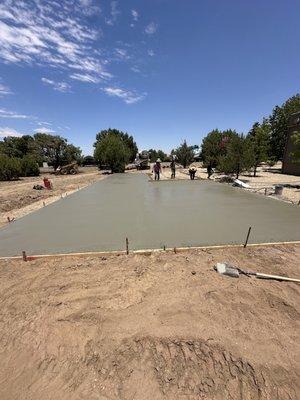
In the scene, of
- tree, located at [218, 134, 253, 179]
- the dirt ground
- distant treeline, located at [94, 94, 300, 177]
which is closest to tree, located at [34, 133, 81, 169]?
distant treeline, located at [94, 94, 300, 177]

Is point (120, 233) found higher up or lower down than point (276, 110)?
lower down

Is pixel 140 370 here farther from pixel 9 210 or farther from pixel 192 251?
pixel 9 210

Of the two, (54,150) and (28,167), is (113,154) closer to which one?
(28,167)

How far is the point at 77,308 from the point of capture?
140 inches

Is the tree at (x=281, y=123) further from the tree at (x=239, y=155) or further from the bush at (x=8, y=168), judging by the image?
the bush at (x=8, y=168)

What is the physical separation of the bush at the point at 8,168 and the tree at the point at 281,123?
30.1m

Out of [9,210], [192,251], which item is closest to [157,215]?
[192,251]

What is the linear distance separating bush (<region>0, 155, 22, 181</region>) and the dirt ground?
75.2 ft

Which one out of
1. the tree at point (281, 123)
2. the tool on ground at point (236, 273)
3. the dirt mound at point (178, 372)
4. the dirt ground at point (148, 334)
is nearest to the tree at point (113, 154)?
the tree at point (281, 123)

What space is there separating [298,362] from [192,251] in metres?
2.56

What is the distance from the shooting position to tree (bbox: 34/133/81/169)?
118 ft

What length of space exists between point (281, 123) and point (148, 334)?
3743cm

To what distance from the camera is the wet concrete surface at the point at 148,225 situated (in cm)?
566

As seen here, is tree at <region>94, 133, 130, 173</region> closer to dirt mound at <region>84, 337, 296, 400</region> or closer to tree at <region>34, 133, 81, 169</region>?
tree at <region>34, 133, 81, 169</region>
